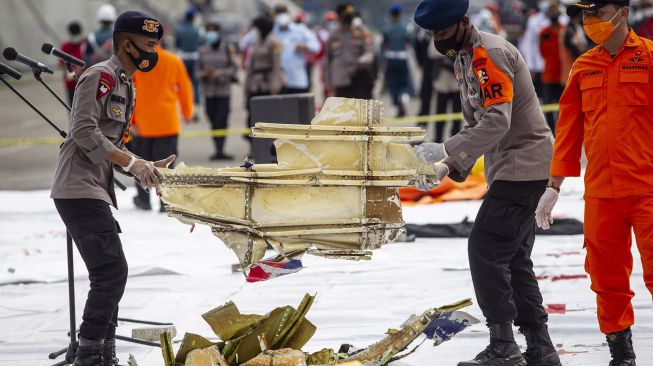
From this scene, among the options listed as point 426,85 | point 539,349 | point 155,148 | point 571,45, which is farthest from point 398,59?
point 539,349

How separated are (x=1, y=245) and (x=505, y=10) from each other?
1572cm

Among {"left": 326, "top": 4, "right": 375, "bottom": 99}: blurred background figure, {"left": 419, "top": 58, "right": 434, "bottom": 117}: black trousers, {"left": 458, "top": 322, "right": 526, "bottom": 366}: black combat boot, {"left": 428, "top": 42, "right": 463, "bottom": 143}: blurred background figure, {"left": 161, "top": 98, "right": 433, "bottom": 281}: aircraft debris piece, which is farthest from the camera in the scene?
{"left": 419, "top": 58, "right": 434, "bottom": 117}: black trousers

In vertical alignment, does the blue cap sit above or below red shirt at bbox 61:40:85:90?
above

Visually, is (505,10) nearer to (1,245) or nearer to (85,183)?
(1,245)

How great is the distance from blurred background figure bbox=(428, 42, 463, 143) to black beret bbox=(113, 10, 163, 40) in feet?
31.1

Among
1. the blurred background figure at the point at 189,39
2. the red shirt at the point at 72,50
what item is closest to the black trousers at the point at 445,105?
the red shirt at the point at 72,50

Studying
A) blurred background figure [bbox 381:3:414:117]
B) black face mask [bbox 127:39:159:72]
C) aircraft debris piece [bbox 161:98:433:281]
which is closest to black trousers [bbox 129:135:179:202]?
black face mask [bbox 127:39:159:72]

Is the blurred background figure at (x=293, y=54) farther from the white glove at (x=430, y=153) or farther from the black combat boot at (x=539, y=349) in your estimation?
the white glove at (x=430, y=153)

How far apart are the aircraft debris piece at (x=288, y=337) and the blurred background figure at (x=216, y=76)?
10.7 meters

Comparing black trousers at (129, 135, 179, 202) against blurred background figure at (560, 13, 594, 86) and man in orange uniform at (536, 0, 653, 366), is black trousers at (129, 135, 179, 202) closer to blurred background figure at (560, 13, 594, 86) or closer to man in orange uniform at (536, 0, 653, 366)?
blurred background figure at (560, 13, 594, 86)

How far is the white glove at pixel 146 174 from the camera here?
215 inches

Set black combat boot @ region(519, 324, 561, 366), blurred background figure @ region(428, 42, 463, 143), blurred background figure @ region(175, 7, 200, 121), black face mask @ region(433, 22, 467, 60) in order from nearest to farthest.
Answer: black face mask @ region(433, 22, 467, 60) → black combat boot @ region(519, 324, 561, 366) → blurred background figure @ region(428, 42, 463, 143) → blurred background figure @ region(175, 7, 200, 121)

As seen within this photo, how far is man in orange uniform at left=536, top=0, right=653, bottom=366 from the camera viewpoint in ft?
17.8

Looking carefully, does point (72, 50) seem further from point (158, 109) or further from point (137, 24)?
point (137, 24)
